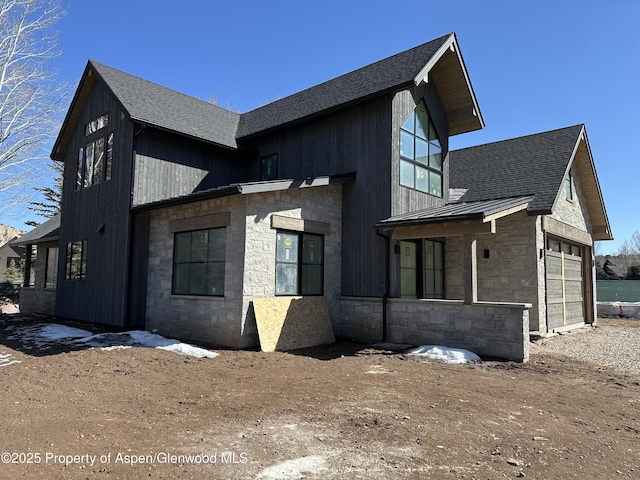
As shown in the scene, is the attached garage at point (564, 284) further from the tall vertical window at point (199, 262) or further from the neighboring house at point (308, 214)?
the tall vertical window at point (199, 262)

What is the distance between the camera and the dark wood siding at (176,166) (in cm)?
1291

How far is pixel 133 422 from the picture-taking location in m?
4.92

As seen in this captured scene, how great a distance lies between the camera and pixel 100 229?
44.5ft

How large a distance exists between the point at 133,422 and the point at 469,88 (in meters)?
12.7

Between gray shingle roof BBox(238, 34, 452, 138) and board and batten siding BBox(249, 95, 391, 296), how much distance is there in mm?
388

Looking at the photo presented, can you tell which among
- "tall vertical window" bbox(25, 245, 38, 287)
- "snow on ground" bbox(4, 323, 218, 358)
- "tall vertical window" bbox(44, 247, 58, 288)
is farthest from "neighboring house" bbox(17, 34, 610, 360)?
"tall vertical window" bbox(25, 245, 38, 287)

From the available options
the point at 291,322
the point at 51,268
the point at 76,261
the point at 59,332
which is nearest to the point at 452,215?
the point at 291,322

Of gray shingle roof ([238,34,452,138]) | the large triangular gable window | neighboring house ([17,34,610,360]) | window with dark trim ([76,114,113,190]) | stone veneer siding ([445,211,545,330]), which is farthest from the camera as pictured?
window with dark trim ([76,114,113,190])

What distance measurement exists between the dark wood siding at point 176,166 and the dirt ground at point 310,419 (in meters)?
5.92

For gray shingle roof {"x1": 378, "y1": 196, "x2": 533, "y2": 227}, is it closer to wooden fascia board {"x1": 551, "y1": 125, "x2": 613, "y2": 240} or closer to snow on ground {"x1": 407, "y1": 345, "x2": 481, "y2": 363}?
snow on ground {"x1": 407, "y1": 345, "x2": 481, "y2": 363}

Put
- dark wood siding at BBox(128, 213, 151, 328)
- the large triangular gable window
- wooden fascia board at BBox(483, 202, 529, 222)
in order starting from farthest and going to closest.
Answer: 1. dark wood siding at BBox(128, 213, 151, 328)
2. the large triangular gable window
3. wooden fascia board at BBox(483, 202, 529, 222)

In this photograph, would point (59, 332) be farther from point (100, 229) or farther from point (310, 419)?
point (310, 419)

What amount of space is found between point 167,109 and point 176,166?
2.21 meters

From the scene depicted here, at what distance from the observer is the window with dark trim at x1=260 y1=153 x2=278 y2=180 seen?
14375 millimetres
